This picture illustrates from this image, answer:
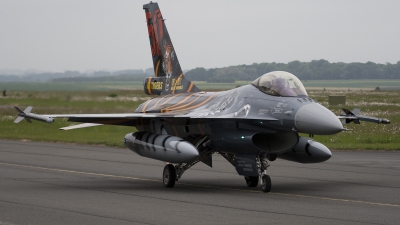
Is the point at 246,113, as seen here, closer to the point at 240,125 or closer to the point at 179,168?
the point at 240,125

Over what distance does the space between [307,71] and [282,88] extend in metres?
118

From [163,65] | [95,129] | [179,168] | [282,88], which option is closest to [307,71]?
[95,129]

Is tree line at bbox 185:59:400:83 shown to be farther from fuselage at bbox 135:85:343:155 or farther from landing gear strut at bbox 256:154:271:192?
landing gear strut at bbox 256:154:271:192

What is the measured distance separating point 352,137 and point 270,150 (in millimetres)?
16073

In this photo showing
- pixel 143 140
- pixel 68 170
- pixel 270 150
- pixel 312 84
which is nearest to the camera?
pixel 270 150

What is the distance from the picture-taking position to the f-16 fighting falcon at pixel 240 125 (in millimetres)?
14898

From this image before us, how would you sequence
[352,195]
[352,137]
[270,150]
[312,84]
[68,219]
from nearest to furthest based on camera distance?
[68,219] → [352,195] → [270,150] → [352,137] → [312,84]

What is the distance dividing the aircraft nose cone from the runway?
1343 mm

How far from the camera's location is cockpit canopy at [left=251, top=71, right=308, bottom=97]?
1530cm

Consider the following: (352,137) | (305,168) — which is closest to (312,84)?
(352,137)

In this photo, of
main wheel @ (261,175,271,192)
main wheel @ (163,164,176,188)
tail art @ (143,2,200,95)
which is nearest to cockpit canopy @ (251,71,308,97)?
main wheel @ (261,175,271,192)

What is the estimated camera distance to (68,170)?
68.6 ft

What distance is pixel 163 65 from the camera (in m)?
21.0

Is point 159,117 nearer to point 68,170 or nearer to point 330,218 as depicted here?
point 68,170
